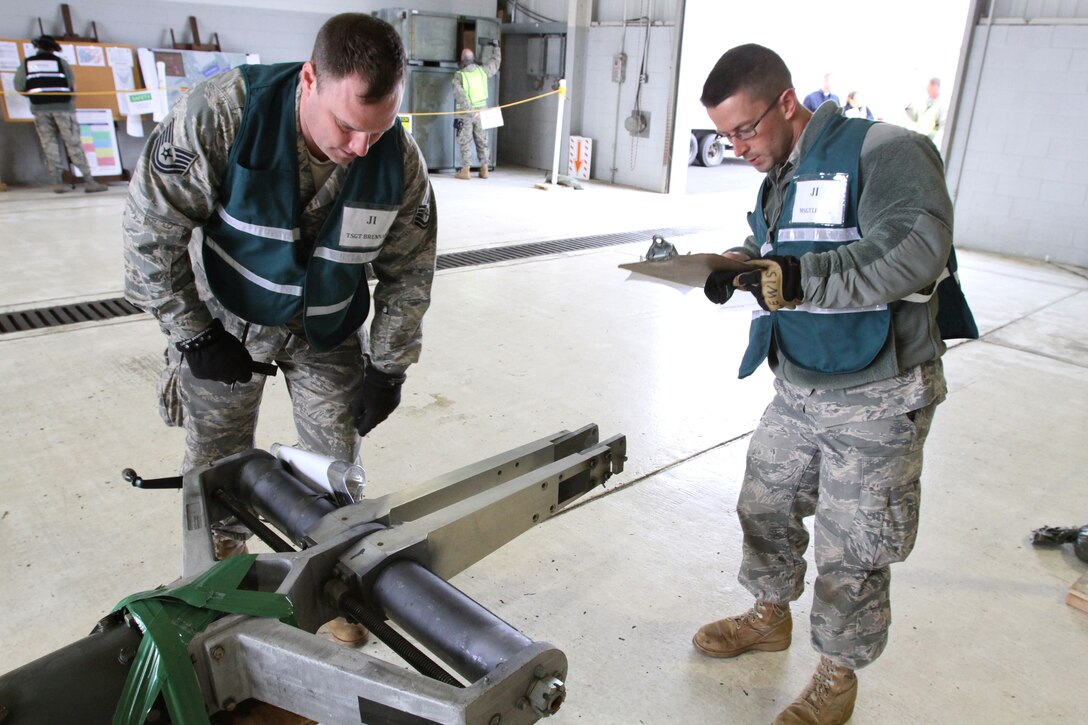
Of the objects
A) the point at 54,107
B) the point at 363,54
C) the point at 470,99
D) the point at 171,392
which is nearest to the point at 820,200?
the point at 363,54

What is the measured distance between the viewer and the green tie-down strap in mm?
813

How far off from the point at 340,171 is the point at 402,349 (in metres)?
0.48

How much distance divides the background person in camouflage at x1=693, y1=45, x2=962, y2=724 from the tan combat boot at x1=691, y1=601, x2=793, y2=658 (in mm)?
222

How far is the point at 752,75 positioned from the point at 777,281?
47 cm

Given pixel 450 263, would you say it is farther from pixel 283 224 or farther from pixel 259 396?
pixel 283 224

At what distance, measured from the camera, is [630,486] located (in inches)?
111

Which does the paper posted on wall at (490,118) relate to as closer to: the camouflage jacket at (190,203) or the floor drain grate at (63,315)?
the floor drain grate at (63,315)

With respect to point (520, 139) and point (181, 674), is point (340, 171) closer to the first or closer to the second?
point (181, 674)

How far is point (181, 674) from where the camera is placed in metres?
0.83

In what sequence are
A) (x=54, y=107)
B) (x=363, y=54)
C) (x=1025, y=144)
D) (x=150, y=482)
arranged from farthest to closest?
(x=54, y=107) → (x=1025, y=144) → (x=363, y=54) → (x=150, y=482)

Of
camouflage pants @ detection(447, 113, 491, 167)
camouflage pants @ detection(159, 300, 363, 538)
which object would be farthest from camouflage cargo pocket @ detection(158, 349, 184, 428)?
camouflage pants @ detection(447, 113, 491, 167)

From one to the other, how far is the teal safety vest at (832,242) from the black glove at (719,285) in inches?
5.4

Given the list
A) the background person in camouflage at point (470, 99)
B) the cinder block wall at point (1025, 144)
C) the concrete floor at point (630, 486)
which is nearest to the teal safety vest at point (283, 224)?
the concrete floor at point (630, 486)

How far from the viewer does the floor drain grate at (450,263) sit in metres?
4.09
